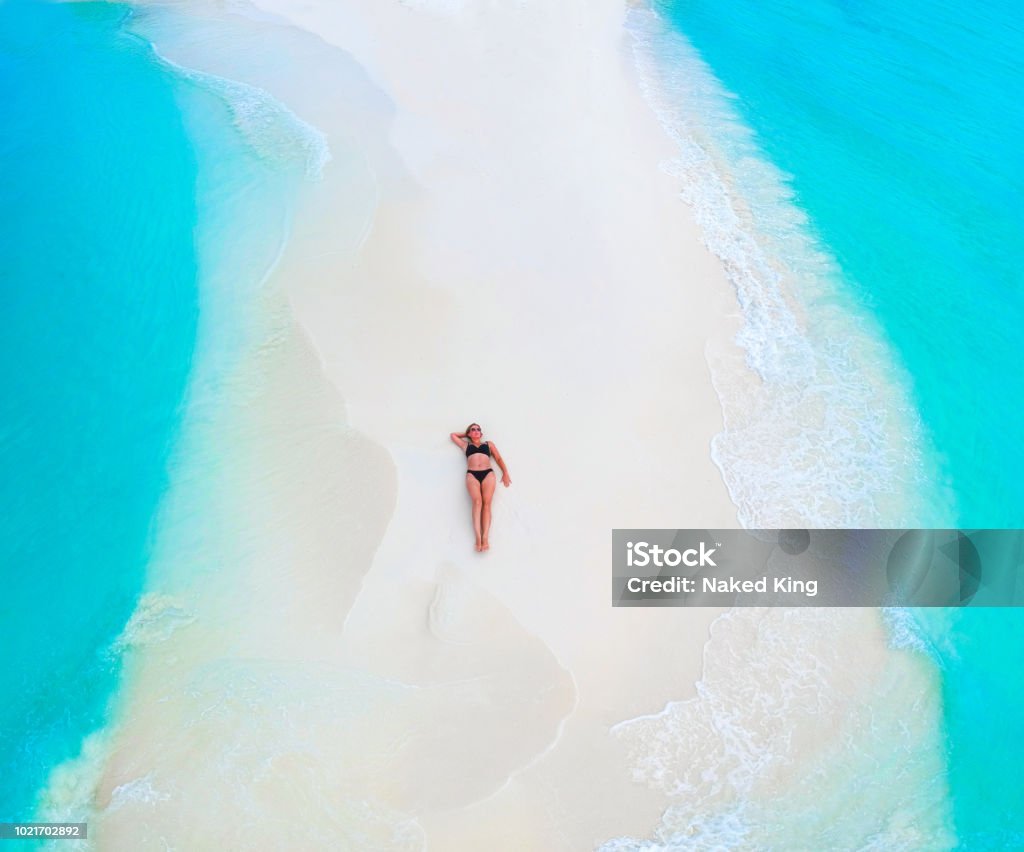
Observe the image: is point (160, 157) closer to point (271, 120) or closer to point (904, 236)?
point (271, 120)

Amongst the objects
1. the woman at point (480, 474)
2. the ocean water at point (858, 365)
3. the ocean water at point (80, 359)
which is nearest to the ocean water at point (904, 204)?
the ocean water at point (858, 365)

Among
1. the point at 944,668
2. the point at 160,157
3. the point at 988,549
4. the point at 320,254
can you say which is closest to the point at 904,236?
the point at 988,549

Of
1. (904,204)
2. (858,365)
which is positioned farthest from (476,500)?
(904,204)

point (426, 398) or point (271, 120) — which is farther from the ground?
point (271, 120)

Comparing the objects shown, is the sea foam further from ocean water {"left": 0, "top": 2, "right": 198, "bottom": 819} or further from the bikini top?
ocean water {"left": 0, "top": 2, "right": 198, "bottom": 819}

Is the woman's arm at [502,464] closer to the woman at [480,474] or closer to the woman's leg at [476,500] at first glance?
the woman at [480,474]

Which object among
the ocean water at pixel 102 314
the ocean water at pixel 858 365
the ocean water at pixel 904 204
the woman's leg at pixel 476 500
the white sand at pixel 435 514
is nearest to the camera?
the white sand at pixel 435 514

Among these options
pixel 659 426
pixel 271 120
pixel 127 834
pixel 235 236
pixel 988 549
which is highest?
pixel 271 120
